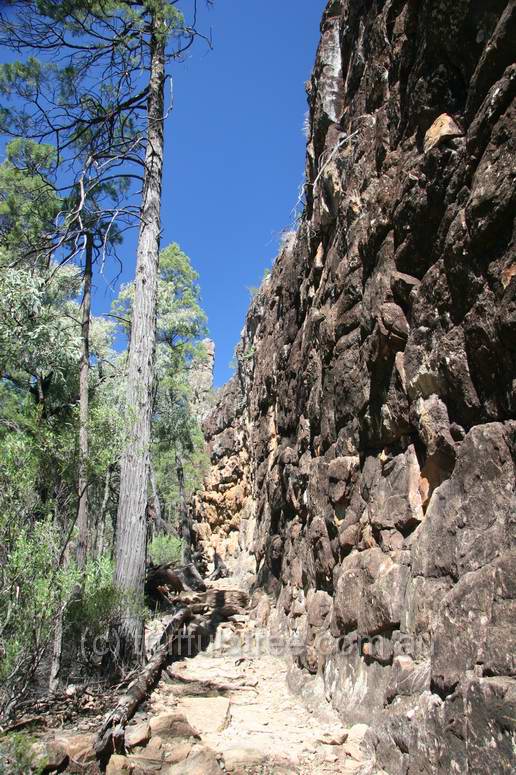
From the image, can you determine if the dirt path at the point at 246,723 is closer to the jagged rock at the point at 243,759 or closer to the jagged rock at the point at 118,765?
the jagged rock at the point at 243,759

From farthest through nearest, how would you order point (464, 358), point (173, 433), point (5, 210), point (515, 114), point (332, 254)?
point (173, 433), point (5, 210), point (332, 254), point (464, 358), point (515, 114)

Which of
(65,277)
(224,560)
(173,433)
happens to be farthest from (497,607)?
(173,433)

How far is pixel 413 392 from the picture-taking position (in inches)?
169

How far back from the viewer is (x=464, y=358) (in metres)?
3.63

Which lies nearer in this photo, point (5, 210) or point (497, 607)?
point (497, 607)

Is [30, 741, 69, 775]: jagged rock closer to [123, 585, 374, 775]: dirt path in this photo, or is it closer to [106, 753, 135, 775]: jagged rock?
[106, 753, 135, 775]: jagged rock

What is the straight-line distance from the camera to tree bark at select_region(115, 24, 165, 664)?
6.11m

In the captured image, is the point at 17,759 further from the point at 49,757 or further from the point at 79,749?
the point at 79,749

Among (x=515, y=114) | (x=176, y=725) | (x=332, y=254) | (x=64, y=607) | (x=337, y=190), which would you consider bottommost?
(x=176, y=725)

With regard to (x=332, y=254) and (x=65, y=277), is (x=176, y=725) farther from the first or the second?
(x=65, y=277)

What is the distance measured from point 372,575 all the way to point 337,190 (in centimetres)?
467

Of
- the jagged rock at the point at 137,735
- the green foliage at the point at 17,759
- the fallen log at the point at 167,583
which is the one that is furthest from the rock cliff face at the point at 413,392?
the fallen log at the point at 167,583

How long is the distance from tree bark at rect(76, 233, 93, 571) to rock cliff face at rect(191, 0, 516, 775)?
8.79 ft

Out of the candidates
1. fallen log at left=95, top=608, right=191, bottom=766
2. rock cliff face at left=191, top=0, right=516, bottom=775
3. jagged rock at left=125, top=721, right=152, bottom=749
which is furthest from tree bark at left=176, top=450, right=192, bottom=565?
jagged rock at left=125, top=721, right=152, bottom=749
